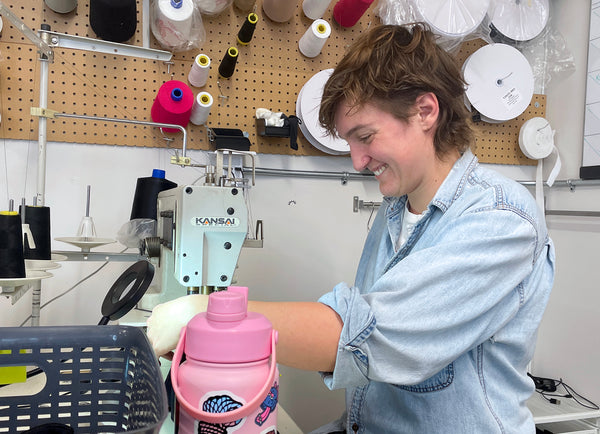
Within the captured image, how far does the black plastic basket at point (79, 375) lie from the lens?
51cm

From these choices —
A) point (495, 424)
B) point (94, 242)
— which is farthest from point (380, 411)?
point (94, 242)

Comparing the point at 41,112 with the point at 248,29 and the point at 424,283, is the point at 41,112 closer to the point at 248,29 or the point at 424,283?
the point at 248,29

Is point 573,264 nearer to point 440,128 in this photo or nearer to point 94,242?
point 440,128

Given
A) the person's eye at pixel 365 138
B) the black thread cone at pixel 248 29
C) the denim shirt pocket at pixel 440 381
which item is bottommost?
the denim shirt pocket at pixel 440 381

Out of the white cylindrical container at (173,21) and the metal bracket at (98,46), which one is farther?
the white cylindrical container at (173,21)

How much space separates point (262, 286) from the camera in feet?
5.75

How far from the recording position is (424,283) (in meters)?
0.66

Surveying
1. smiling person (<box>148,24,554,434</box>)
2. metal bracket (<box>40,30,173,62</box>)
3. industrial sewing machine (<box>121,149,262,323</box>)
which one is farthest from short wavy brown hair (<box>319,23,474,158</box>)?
metal bracket (<box>40,30,173,62</box>)

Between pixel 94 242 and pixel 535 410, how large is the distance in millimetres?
1669

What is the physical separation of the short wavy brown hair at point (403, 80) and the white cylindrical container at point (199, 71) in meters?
0.65

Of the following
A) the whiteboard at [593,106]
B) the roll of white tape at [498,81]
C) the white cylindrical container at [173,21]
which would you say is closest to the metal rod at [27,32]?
the white cylindrical container at [173,21]

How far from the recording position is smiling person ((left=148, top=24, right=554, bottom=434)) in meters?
0.65

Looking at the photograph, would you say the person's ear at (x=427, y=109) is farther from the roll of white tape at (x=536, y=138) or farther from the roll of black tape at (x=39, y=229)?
the roll of white tape at (x=536, y=138)

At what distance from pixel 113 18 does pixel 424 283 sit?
51.2 inches
